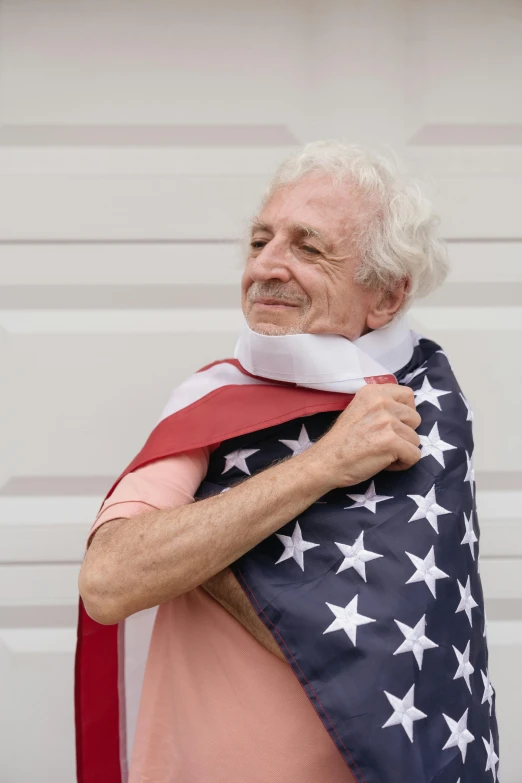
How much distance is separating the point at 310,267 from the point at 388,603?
1.97 ft

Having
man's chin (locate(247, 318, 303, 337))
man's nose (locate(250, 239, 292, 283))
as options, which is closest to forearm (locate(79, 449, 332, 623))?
man's chin (locate(247, 318, 303, 337))

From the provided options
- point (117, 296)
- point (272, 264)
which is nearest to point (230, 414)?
point (272, 264)

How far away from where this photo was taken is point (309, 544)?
4.14 ft

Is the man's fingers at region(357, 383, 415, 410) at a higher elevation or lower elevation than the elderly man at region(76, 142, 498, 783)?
higher

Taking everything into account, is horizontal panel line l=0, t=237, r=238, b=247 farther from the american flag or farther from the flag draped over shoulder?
the american flag

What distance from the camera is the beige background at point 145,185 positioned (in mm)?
1951

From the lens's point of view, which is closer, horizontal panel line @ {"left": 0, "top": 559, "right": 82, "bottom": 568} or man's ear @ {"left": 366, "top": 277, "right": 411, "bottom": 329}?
man's ear @ {"left": 366, "top": 277, "right": 411, "bottom": 329}

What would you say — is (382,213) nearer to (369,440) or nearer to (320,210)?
(320,210)

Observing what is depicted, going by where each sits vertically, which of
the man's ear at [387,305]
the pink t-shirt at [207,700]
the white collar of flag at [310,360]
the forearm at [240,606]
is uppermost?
the man's ear at [387,305]

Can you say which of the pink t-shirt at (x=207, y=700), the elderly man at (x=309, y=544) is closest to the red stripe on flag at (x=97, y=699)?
the elderly man at (x=309, y=544)

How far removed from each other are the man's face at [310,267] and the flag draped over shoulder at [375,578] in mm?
121

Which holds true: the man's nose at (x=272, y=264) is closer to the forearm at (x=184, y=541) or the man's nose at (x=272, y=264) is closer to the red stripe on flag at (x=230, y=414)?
the red stripe on flag at (x=230, y=414)

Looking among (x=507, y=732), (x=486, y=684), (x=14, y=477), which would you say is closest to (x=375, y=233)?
(x=486, y=684)

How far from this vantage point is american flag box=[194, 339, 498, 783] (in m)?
1.17
